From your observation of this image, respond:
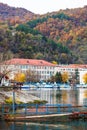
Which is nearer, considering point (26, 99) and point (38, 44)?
point (26, 99)

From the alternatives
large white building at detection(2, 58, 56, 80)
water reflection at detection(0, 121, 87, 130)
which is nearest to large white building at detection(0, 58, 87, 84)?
large white building at detection(2, 58, 56, 80)

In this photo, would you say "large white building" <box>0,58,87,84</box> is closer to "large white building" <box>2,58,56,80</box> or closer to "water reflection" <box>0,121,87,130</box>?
"large white building" <box>2,58,56,80</box>

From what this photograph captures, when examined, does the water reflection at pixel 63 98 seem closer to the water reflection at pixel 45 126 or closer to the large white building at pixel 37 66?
the water reflection at pixel 45 126

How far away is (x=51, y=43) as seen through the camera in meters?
185

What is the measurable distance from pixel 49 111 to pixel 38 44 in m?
148

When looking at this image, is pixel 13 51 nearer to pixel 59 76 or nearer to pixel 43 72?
pixel 43 72

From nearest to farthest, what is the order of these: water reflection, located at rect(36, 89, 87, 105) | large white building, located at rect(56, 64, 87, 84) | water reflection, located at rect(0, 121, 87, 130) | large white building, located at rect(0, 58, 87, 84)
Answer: water reflection, located at rect(0, 121, 87, 130) < water reflection, located at rect(36, 89, 87, 105) < large white building, located at rect(0, 58, 87, 84) < large white building, located at rect(56, 64, 87, 84)

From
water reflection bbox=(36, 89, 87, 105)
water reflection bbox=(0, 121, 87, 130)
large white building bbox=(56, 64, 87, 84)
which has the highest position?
large white building bbox=(56, 64, 87, 84)

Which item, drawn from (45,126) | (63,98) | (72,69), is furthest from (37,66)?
(45,126)

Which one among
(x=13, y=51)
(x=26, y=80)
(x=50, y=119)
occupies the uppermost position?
(x=13, y=51)

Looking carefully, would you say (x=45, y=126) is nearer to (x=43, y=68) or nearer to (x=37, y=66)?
(x=37, y=66)

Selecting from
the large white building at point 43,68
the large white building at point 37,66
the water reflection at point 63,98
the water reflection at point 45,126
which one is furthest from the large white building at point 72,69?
the water reflection at point 45,126

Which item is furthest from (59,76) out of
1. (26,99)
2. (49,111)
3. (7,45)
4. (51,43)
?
(49,111)

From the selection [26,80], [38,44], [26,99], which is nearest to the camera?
[26,99]
